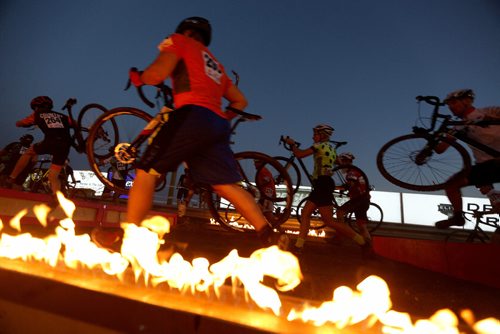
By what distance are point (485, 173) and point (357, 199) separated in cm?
353

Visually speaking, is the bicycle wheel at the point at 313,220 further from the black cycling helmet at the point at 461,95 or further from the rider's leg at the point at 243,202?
the rider's leg at the point at 243,202

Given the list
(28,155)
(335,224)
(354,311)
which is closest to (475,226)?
(335,224)

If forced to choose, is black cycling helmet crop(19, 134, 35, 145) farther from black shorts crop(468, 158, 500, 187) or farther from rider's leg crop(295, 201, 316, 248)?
black shorts crop(468, 158, 500, 187)

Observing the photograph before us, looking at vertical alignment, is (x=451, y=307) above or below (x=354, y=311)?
below

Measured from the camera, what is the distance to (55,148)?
537 cm

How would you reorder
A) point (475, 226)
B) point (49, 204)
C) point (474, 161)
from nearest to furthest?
1. point (474, 161)
2. point (49, 204)
3. point (475, 226)

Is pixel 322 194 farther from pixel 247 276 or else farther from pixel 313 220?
pixel 313 220

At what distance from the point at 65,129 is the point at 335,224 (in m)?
5.14

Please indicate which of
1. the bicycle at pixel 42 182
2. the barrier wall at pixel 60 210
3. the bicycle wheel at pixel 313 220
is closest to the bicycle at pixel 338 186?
the bicycle wheel at pixel 313 220

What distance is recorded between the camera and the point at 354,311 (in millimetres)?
1409

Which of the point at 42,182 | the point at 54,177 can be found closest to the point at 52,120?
the point at 54,177

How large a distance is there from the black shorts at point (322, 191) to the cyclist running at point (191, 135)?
2782 millimetres

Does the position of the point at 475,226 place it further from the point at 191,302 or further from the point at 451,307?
the point at 191,302

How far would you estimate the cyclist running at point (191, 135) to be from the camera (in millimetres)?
2400
